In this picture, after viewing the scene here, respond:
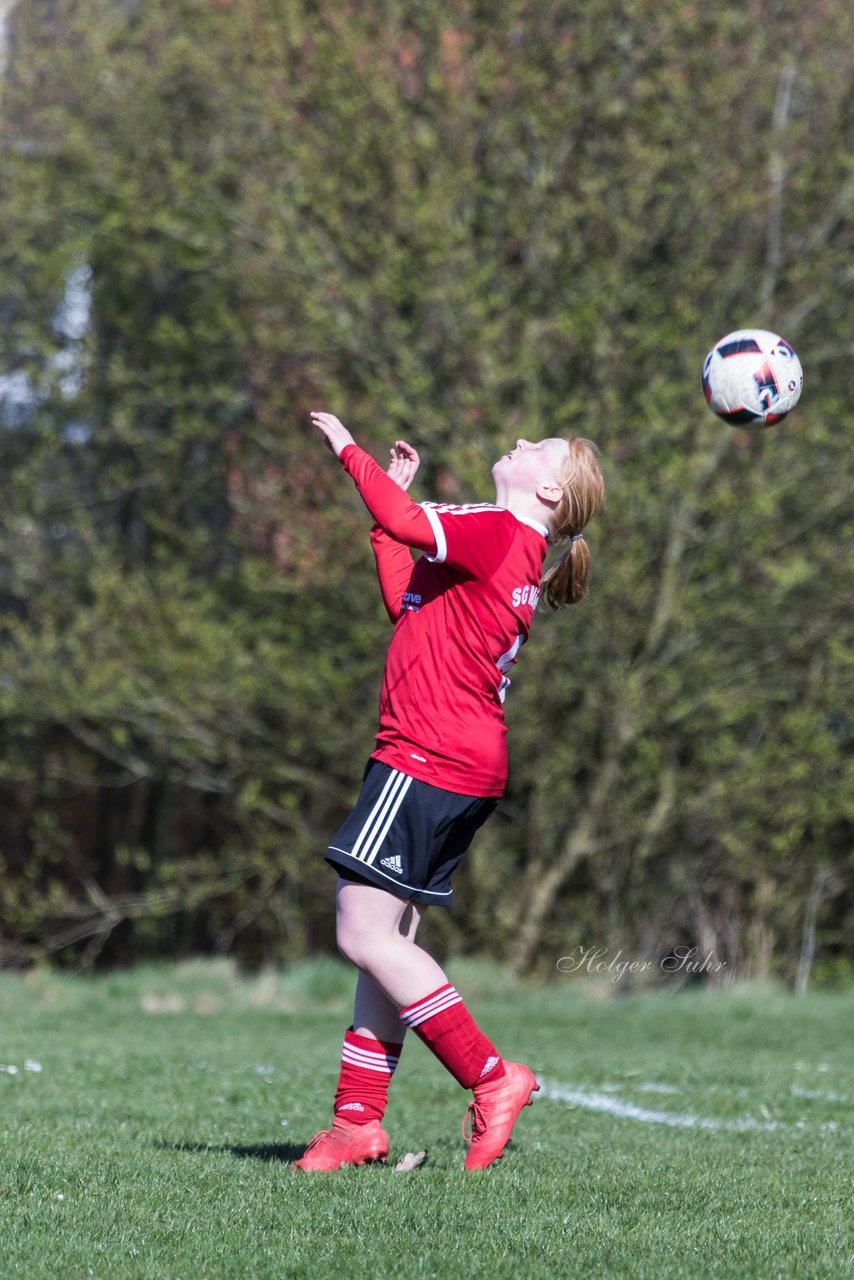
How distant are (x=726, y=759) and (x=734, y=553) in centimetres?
154

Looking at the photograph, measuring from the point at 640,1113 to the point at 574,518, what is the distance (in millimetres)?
2407

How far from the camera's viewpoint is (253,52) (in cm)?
1227

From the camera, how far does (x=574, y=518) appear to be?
174 inches

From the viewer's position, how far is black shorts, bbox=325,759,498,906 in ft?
13.4

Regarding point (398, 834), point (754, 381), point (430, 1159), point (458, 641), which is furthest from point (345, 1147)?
point (754, 381)

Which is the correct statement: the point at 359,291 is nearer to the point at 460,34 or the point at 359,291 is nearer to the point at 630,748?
the point at 460,34

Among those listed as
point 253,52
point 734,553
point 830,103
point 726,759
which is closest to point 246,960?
point 726,759

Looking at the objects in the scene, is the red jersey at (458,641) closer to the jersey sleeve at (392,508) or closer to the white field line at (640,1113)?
the jersey sleeve at (392,508)

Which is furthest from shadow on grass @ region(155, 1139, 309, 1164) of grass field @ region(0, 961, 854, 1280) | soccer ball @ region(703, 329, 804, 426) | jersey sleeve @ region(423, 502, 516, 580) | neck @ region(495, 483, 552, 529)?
soccer ball @ region(703, 329, 804, 426)

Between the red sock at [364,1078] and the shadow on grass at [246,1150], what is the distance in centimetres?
22

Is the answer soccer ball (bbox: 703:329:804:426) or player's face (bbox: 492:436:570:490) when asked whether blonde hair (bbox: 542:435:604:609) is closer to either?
player's face (bbox: 492:436:570:490)

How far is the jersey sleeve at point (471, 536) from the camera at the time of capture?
13.4 ft

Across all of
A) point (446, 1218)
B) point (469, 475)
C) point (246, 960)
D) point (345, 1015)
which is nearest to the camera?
point (446, 1218)

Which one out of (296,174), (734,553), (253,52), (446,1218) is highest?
(253,52)
